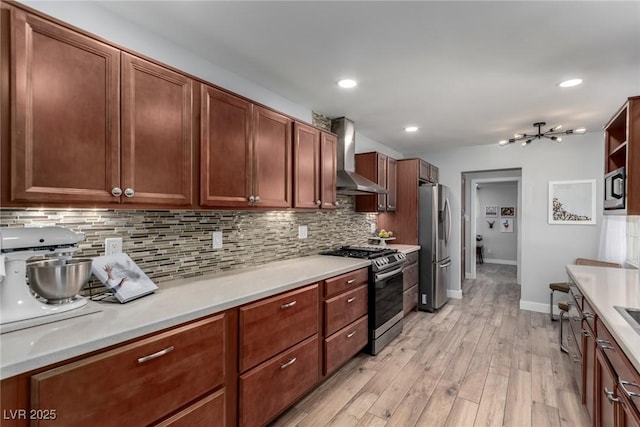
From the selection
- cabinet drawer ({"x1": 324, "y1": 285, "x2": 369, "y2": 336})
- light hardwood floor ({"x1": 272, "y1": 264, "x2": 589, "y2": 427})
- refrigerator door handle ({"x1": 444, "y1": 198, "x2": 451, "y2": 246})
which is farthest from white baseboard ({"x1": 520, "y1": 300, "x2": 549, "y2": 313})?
cabinet drawer ({"x1": 324, "y1": 285, "x2": 369, "y2": 336})

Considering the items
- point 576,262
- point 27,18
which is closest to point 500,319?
point 576,262

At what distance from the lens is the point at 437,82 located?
259cm

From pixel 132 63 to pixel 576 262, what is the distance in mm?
5086

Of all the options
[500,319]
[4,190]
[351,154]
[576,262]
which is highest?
[351,154]

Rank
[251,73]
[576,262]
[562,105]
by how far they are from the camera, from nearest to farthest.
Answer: [251,73]
[562,105]
[576,262]

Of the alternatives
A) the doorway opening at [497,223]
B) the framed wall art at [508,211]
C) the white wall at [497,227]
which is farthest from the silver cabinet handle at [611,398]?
the framed wall art at [508,211]

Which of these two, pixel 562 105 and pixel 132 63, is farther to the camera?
pixel 562 105

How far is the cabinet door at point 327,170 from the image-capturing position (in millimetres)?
2969

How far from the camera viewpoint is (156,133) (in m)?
1.64

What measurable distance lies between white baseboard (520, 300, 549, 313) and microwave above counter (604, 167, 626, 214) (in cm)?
275

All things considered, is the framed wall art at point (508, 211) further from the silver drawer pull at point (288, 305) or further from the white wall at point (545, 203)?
the silver drawer pull at point (288, 305)

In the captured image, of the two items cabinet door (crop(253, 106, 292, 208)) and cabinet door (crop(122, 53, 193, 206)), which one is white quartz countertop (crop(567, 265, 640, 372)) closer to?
cabinet door (crop(253, 106, 292, 208))

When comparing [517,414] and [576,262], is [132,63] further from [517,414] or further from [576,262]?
[576,262]

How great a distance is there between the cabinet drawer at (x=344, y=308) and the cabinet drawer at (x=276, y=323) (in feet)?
0.52
